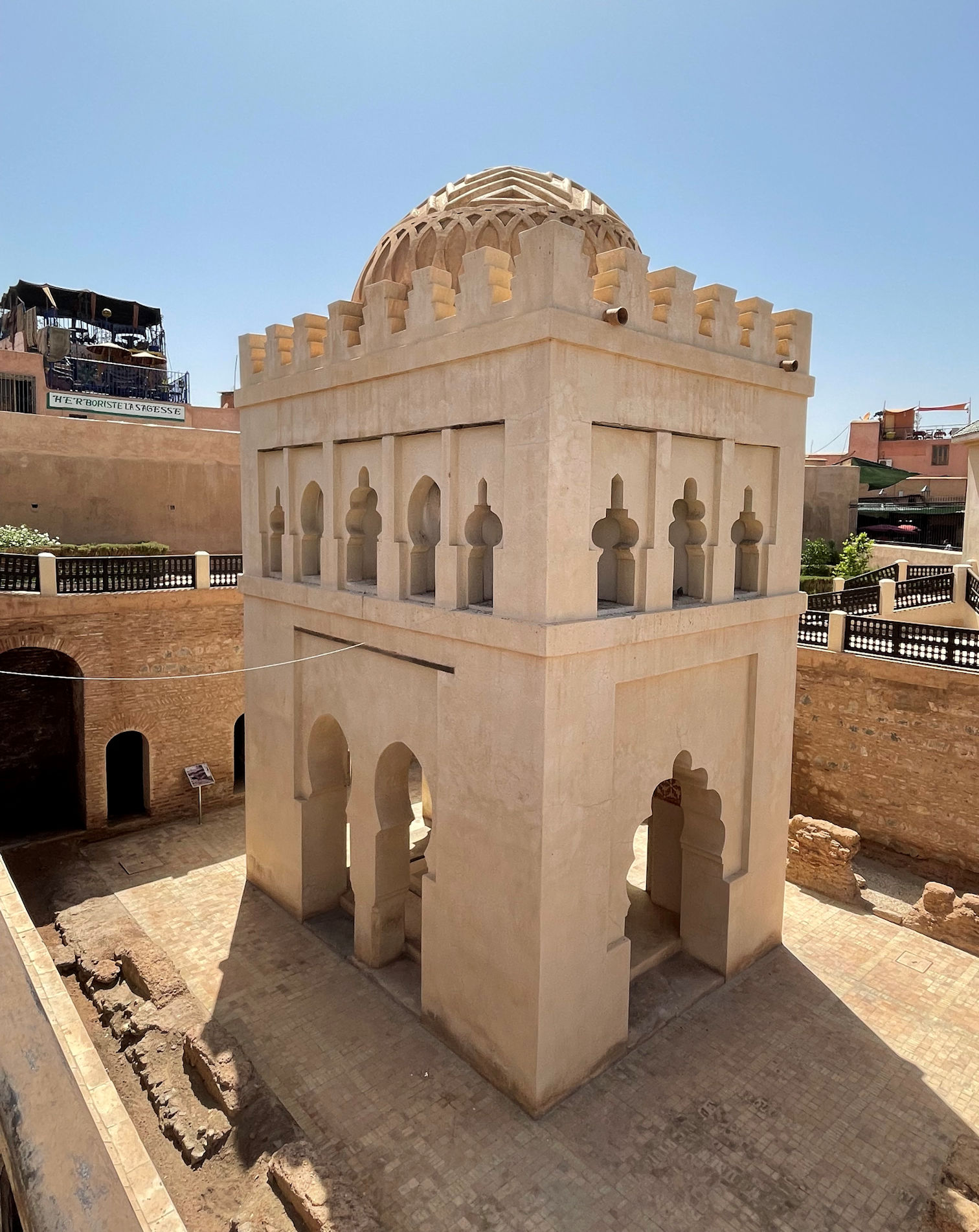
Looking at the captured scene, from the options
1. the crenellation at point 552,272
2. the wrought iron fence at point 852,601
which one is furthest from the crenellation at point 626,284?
the wrought iron fence at point 852,601

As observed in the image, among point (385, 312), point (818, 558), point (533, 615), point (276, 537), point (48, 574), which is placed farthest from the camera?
point (818, 558)

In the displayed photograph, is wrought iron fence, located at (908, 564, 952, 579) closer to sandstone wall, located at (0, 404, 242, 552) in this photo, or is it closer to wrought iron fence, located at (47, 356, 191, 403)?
sandstone wall, located at (0, 404, 242, 552)

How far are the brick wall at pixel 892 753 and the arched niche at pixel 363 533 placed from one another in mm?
8919

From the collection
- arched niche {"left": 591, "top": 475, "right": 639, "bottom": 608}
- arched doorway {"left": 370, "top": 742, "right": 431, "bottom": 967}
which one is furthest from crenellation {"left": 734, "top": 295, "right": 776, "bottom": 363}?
arched doorway {"left": 370, "top": 742, "right": 431, "bottom": 967}

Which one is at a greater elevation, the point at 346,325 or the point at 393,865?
the point at 346,325

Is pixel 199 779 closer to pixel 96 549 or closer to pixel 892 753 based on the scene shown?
pixel 96 549

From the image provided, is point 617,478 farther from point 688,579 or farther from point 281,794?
point 281,794

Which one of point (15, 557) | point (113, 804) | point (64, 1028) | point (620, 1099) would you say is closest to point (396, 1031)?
point (620, 1099)

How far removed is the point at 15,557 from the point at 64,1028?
993 centimetres

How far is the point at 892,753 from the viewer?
1330cm

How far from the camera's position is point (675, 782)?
392 inches

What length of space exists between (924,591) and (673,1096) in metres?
15.8

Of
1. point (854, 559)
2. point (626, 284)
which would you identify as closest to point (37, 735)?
point (626, 284)

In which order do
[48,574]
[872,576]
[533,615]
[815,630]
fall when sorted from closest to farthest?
[533,615] → [48,574] → [815,630] → [872,576]
